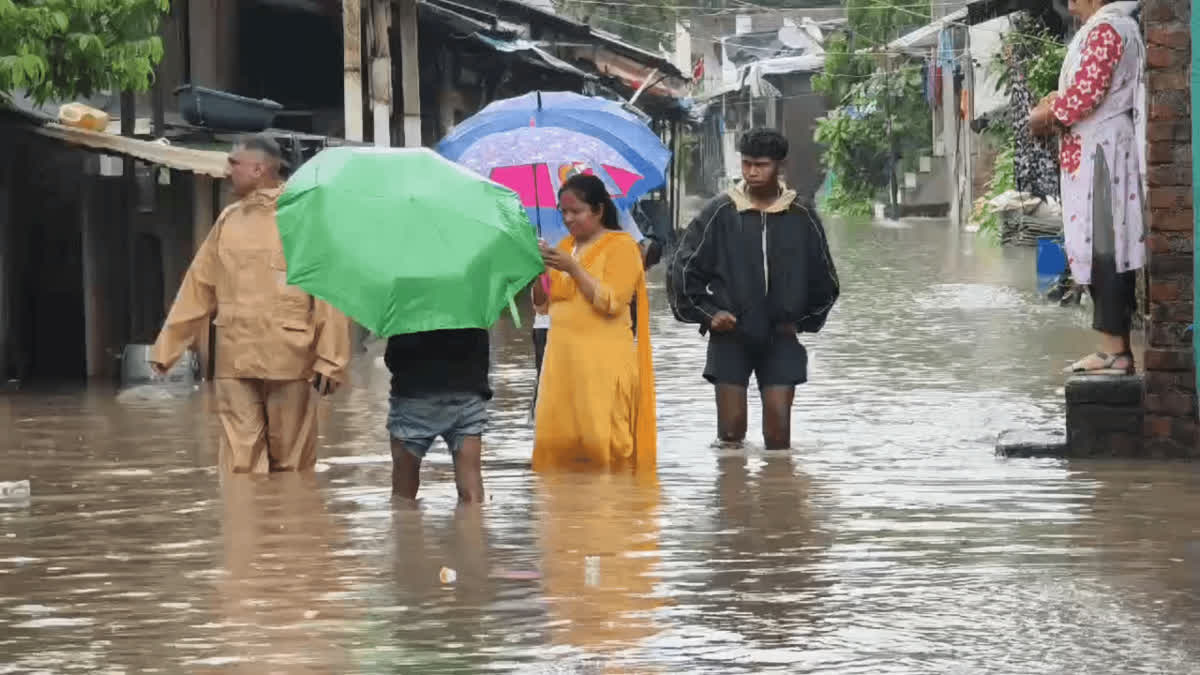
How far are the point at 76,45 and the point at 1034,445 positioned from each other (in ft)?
23.5

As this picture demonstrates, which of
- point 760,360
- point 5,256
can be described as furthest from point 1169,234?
point 5,256

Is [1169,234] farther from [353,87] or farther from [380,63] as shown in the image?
[380,63]

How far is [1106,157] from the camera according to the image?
1135cm

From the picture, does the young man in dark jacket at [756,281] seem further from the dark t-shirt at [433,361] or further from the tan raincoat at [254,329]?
the dark t-shirt at [433,361]

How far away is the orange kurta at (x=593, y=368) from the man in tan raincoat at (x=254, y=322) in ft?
3.68

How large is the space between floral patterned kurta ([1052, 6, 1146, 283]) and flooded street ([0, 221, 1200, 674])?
112cm

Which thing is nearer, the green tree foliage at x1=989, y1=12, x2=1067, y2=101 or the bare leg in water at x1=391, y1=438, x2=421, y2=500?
the bare leg in water at x1=391, y1=438, x2=421, y2=500

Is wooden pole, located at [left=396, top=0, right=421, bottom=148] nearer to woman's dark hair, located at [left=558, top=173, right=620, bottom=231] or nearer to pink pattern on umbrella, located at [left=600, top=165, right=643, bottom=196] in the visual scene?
pink pattern on umbrella, located at [left=600, top=165, right=643, bottom=196]

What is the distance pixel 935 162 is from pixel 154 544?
1942 inches

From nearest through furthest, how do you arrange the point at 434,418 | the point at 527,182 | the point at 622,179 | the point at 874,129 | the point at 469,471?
the point at 434,418, the point at 469,471, the point at 527,182, the point at 622,179, the point at 874,129

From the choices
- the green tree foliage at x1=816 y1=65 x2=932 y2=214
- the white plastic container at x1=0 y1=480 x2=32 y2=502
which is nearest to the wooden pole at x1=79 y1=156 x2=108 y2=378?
the white plastic container at x1=0 y1=480 x2=32 y2=502

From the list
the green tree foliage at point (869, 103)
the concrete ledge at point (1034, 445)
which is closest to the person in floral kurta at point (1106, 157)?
the concrete ledge at point (1034, 445)

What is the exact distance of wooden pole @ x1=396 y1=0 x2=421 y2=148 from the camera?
2520 centimetres

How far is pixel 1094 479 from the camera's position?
10.6 meters
